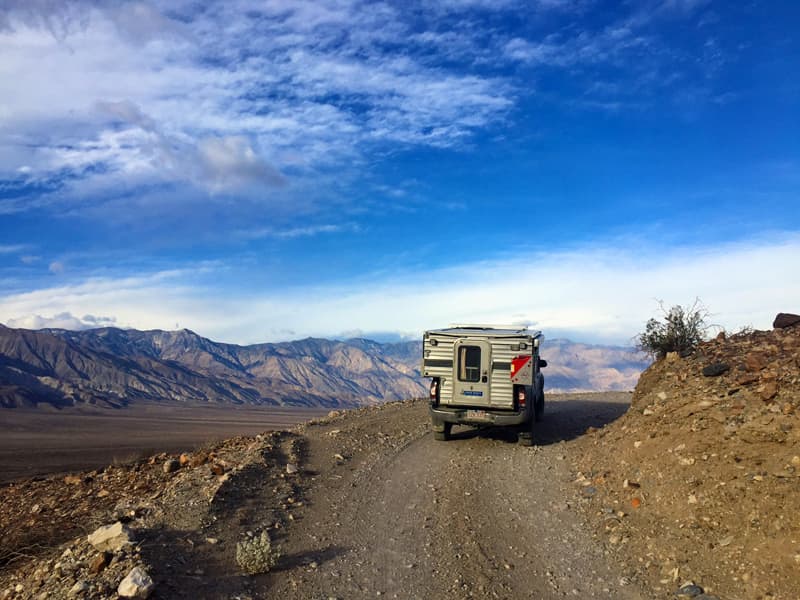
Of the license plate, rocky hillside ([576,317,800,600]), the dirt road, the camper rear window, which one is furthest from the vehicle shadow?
rocky hillside ([576,317,800,600])

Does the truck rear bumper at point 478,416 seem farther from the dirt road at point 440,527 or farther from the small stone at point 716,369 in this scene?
the small stone at point 716,369

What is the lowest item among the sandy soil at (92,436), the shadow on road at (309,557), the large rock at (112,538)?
the sandy soil at (92,436)

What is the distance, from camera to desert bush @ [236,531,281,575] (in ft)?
22.5

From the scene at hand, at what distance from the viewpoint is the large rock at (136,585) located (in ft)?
19.2

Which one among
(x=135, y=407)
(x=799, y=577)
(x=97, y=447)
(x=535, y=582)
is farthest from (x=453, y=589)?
(x=135, y=407)

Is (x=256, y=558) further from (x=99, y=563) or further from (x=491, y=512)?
(x=491, y=512)

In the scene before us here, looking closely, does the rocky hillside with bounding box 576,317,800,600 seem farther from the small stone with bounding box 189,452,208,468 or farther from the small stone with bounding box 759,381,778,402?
the small stone with bounding box 189,452,208,468

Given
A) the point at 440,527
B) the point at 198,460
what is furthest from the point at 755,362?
the point at 198,460

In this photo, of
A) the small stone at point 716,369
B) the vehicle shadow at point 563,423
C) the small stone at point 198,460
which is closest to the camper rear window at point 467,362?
the vehicle shadow at point 563,423

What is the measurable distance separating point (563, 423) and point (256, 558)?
43.9 feet

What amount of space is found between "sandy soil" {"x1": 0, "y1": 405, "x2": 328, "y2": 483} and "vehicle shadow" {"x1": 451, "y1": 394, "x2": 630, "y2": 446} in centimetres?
940

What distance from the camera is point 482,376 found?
14406mm

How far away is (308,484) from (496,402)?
18.0ft

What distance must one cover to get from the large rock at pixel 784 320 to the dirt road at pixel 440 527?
21.1 feet
